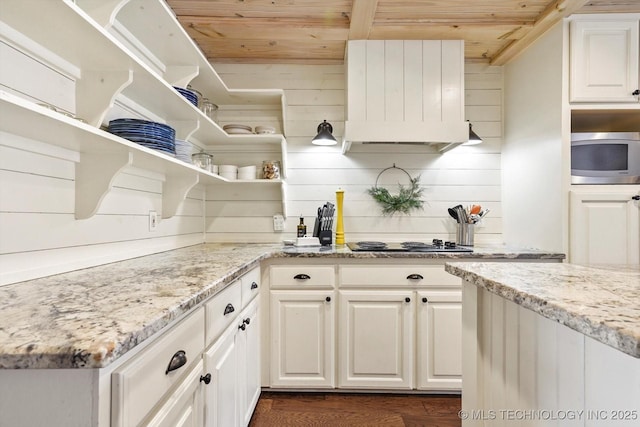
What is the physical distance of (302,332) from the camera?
2059mm

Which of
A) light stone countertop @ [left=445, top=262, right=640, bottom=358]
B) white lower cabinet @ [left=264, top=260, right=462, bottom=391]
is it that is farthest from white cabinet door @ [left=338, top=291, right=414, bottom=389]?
light stone countertop @ [left=445, top=262, right=640, bottom=358]

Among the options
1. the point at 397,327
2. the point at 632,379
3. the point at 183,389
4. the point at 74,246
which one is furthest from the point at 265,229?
the point at 632,379

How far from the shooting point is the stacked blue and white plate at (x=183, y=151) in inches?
64.7

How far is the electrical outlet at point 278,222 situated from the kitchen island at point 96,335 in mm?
1275

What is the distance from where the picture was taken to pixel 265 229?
8.70ft

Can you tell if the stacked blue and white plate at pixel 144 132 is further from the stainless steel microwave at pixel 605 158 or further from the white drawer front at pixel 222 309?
the stainless steel microwave at pixel 605 158

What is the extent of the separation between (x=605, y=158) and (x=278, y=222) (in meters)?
2.11

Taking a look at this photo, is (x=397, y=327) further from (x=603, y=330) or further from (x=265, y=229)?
(x=603, y=330)

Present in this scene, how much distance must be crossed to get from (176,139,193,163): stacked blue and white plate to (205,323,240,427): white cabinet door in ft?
2.75

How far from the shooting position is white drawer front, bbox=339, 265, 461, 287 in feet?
6.72

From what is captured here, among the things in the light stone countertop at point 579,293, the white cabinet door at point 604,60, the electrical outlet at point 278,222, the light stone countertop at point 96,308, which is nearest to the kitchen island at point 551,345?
the light stone countertop at point 579,293

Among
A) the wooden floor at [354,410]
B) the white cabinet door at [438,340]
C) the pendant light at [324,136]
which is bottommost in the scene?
the wooden floor at [354,410]

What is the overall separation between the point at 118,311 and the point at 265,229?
→ 192 centimetres

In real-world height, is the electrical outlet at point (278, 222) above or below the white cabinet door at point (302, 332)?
above
